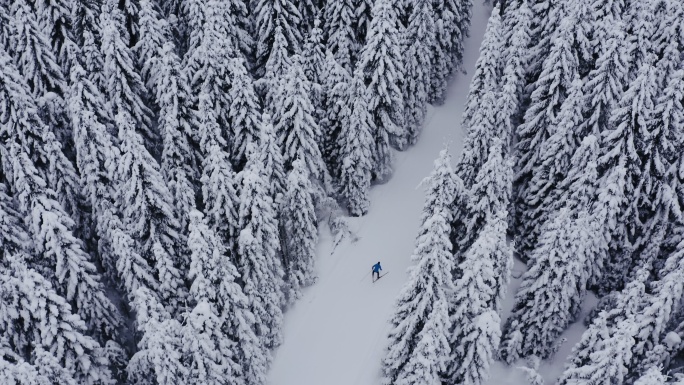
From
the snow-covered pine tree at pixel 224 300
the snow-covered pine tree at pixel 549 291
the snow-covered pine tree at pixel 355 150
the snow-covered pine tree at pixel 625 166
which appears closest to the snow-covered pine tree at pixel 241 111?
the snow-covered pine tree at pixel 355 150

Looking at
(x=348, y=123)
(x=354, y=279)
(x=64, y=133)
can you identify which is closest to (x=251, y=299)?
(x=354, y=279)

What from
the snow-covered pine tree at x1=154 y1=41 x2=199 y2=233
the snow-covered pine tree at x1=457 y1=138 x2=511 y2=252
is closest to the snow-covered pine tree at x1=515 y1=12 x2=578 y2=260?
the snow-covered pine tree at x1=457 y1=138 x2=511 y2=252

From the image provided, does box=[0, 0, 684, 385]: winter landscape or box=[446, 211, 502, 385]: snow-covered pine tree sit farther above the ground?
box=[0, 0, 684, 385]: winter landscape

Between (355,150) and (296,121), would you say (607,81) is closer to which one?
(355,150)

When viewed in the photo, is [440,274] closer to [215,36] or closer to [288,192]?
[288,192]

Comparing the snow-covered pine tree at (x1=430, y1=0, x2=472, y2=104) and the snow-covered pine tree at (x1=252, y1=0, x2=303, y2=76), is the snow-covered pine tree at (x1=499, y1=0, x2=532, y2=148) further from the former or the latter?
the snow-covered pine tree at (x1=252, y1=0, x2=303, y2=76)

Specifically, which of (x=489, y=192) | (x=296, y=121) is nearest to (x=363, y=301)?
(x=489, y=192)
